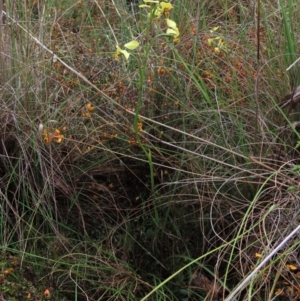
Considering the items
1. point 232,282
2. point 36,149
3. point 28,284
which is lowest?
point 232,282

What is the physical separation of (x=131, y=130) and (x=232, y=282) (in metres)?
0.54

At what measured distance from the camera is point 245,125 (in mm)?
2131

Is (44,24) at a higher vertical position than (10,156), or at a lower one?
higher

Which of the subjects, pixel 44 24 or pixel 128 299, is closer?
pixel 128 299

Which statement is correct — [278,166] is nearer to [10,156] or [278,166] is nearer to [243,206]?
[243,206]

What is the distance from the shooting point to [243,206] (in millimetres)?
1950

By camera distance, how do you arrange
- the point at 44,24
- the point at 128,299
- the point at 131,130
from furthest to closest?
the point at 44,24 → the point at 131,130 → the point at 128,299

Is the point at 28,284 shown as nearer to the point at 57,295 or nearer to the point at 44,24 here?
the point at 57,295

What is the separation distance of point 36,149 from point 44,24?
0.56 metres

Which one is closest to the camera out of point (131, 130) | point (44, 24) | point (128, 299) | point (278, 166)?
point (128, 299)

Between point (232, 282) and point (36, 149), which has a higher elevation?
point (36, 149)

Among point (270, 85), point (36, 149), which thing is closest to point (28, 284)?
point (36, 149)

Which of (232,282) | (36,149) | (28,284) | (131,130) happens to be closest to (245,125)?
(131,130)

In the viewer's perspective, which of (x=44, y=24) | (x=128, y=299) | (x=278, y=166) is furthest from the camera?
(x=44, y=24)
